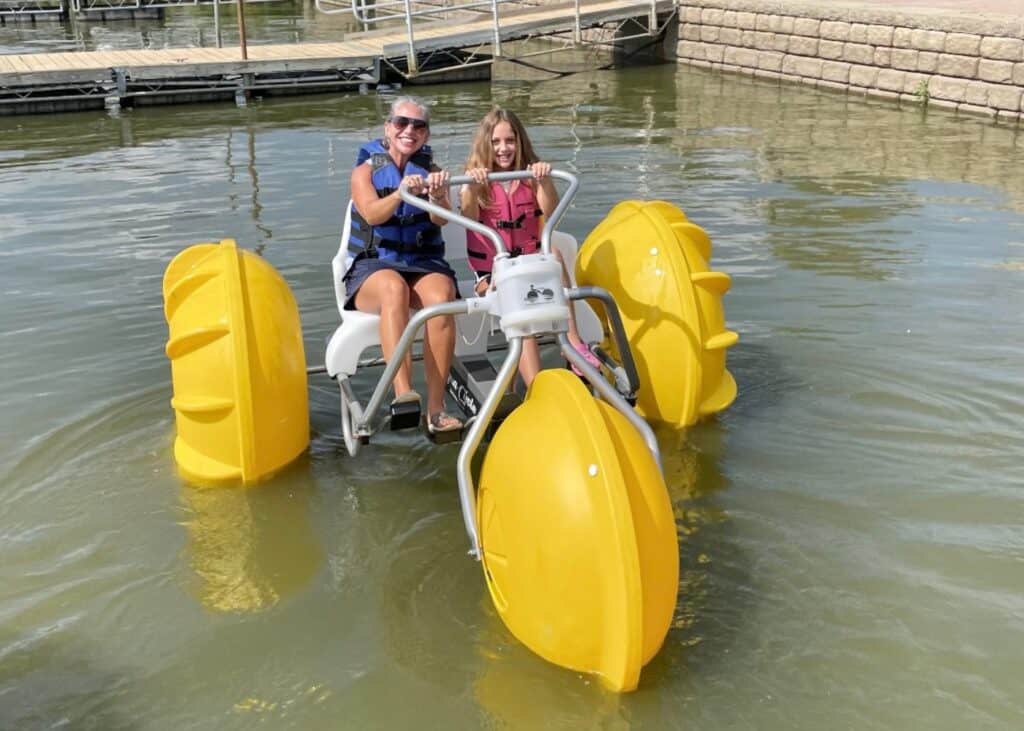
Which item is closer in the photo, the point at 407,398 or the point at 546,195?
the point at 407,398

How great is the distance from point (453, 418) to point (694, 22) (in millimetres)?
15023

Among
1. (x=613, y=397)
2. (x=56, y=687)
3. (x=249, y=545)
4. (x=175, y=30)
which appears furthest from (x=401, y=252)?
(x=175, y=30)

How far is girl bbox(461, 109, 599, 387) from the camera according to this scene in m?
4.52

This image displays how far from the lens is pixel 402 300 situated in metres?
4.52

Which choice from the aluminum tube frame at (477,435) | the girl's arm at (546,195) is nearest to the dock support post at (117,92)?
the girl's arm at (546,195)

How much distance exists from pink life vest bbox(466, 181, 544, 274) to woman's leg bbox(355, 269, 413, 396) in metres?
0.54

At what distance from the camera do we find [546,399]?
3242mm

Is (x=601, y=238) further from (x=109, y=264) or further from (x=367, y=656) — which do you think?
(x=109, y=264)

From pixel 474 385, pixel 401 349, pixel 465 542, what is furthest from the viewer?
pixel 474 385

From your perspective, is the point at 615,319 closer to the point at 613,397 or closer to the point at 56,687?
the point at 613,397

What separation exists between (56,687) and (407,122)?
8.26 feet

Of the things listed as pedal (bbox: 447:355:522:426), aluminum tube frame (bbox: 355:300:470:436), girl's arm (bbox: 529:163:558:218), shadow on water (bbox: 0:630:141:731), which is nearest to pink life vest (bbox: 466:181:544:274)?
girl's arm (bbox: 529:163:558:218)

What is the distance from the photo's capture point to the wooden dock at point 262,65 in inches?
593

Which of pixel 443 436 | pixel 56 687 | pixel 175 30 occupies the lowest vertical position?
pixel 56 687
